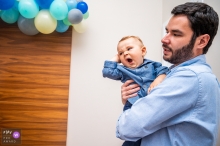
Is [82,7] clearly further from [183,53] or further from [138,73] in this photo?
[183,53]

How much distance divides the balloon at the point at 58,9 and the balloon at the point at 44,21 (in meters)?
0.05

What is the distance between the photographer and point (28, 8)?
6.37 feet

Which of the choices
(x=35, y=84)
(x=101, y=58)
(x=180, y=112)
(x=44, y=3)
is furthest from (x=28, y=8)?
(x=180, y=112)

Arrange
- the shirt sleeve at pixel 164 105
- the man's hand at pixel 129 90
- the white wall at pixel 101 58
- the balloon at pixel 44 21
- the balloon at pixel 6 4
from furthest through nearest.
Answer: the white wall at pixel 101 58 → the balloon at pixel 44 21 → the balloon at pixel 6 4 → the man's hand at pixel 129 90 → the shirt sleeve at pixel 164 105

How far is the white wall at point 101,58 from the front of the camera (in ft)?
7.72

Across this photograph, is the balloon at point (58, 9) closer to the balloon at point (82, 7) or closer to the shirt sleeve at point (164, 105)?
the balloon at point (82, 7)

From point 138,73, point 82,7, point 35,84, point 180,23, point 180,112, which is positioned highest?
point 82,7

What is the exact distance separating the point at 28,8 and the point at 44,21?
0.60 ft

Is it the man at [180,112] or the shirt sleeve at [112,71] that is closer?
the man at [180,112]

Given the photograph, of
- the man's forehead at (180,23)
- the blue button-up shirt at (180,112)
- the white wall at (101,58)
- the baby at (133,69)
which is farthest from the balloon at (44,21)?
the blue button-up shirt at (180,112)

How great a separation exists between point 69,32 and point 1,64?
0.85 meters

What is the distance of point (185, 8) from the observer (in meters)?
1.08

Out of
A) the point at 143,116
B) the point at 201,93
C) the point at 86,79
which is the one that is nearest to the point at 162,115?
the point at 143,116

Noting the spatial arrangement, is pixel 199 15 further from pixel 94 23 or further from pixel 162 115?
pixel 94 23
